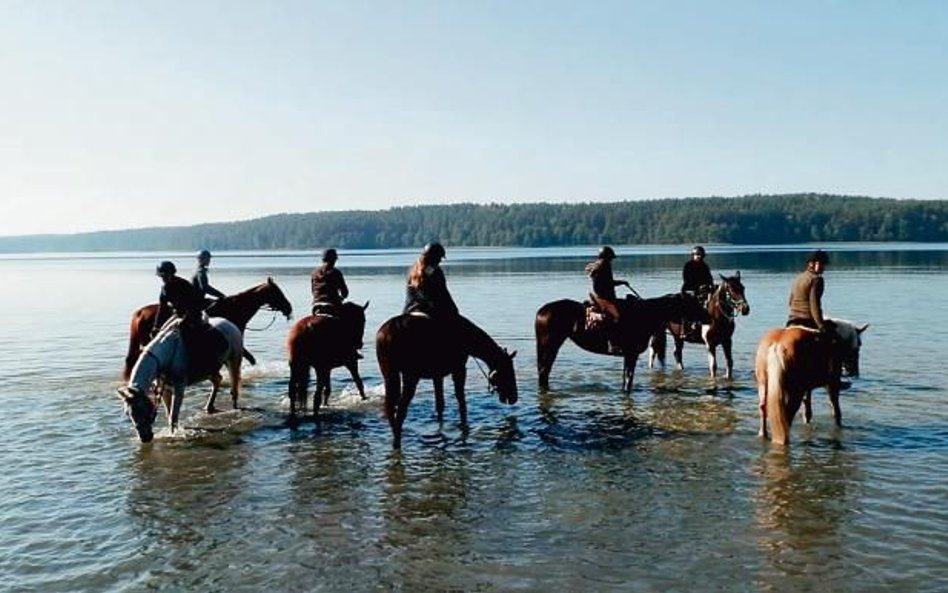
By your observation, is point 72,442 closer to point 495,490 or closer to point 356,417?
point 356,417

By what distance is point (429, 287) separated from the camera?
11.1 m

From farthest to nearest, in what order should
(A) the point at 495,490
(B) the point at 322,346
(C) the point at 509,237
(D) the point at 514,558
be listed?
(C) the point at 509,237, (B) the point at 322,346, (A) the point at 495,490, (D) the point at 514,558

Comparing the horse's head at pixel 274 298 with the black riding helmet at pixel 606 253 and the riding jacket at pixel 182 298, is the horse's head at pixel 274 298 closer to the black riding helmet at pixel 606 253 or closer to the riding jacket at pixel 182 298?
the riding jacket at pixel 182 298

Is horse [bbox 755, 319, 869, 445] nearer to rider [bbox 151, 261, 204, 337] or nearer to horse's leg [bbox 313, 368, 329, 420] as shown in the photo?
horse's leg [bbox 313, 368, 329, 420]

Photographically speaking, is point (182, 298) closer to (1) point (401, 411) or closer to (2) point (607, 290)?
(1) point (401, 411)

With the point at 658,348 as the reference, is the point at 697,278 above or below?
above

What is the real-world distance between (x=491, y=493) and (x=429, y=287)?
334 cm

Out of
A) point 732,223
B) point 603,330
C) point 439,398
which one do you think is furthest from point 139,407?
point 732,223

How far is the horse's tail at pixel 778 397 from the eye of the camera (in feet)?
33.7

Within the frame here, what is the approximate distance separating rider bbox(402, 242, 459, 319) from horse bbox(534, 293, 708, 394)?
4449 millimetres

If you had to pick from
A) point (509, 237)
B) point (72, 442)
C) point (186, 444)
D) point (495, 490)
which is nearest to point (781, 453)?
point (495, 490)

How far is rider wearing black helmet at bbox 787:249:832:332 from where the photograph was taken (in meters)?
11.0

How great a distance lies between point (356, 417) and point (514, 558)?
6293mm

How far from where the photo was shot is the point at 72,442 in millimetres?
11516
